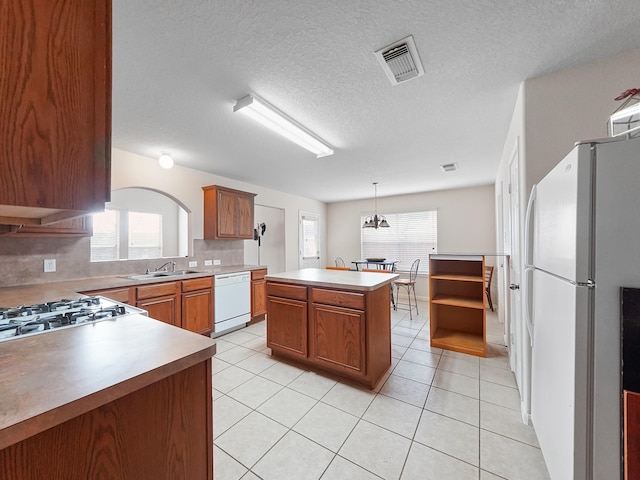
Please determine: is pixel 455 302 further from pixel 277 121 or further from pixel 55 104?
pixel 55 104

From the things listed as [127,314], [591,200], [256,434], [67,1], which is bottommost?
[256,434]

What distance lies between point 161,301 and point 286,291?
58.1 inches

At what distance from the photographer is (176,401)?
2.73 feet

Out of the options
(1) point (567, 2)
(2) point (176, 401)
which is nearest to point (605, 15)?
(1) point (567, 2)

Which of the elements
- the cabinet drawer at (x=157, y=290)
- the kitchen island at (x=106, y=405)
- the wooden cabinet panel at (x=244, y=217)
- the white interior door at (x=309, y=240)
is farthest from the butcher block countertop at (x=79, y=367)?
the white interior door at (x=309, y=240)

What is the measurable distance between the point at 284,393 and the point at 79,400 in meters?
1.85

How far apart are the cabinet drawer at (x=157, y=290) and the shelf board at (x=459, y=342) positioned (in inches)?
124

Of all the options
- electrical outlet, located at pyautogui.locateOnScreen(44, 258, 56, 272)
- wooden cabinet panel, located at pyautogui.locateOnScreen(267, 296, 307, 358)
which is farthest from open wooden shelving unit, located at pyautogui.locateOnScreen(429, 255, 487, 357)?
electrical outlet, located at pyautogui.locateOnScreen(44, 258, 56, 272)

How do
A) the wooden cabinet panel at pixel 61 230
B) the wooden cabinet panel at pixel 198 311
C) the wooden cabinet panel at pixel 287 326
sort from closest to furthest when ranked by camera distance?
the wooden cabinet panel at pixel 61 230
the wooden cabinet panel at pixel 287 326
the wooden cabinet panel at pixel 198 311

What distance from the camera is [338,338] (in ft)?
7.62

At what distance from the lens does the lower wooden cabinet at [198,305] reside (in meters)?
3.14

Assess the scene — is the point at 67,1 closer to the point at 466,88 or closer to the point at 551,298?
the point at 551,298

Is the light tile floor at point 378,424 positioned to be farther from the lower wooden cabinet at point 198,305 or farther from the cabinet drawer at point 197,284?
the cabinet drawer at point 197,284

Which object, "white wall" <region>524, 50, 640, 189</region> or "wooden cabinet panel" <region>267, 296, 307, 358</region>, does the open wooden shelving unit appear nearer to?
"white wall" <region>524, 50, 640, 189</region>
